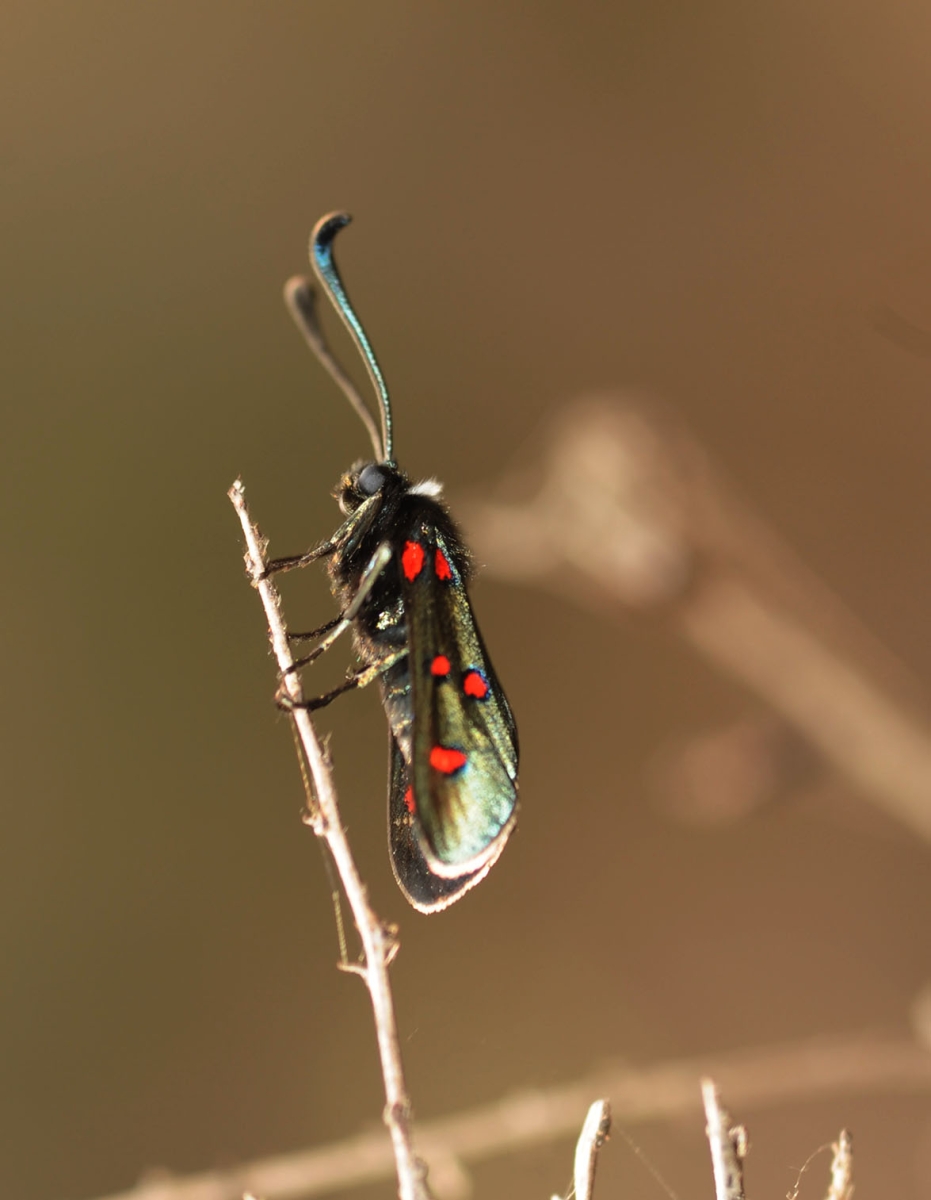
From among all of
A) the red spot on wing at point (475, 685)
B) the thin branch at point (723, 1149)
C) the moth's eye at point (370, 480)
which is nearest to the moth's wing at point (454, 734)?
the red spot on wing at point (475, 685)

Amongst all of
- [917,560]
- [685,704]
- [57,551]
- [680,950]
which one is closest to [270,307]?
[57,551]

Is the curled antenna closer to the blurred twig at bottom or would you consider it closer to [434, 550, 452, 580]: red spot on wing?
[434, 550, 452, 580]: red spot on wing

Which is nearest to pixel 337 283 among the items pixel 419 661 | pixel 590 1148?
pixel 419 661

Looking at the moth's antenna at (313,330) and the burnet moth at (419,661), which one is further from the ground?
the moth's antenna at (313,330)

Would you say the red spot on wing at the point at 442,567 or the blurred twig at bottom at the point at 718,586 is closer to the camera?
the red spot on wing at the point at 442,567

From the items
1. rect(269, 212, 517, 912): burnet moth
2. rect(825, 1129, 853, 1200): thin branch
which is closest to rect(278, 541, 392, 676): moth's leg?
rect(269, 212, 517, 912): burnet moth

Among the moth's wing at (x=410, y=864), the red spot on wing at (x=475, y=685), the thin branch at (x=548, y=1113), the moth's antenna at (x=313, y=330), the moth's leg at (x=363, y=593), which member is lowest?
the thin branch at (x=548, y=1113)

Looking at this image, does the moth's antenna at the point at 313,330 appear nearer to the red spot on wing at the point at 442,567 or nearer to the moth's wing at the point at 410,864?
the red spot on wing at the point at 442,567
